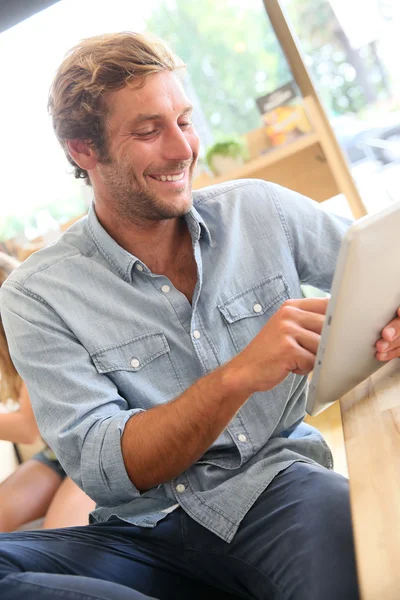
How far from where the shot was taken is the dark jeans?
36.0 inches

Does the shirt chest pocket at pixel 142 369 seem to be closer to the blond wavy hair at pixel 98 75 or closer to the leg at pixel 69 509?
the blond wavy hair at pixel 98 75

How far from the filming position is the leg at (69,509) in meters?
1.98

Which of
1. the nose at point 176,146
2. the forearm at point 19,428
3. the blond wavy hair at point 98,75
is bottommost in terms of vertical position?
the forearm at point 19,428

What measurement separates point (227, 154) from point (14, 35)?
1.21 metres

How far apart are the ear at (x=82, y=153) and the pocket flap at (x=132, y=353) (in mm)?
464

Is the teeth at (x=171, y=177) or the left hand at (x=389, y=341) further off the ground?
the teeth at (x=171, y=177)

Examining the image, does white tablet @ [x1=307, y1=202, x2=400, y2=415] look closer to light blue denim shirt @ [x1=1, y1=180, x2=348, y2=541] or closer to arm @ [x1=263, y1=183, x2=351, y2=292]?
light blue denim shirt @ [x1=1, y1=180, x2=348, y2=541]

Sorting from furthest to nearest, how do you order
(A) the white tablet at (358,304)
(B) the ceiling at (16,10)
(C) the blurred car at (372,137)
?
1. (C) the blurred car at (372,137)
2. (B) the ceiling at (16,10)
3. (A) the white tablet at (358,304)

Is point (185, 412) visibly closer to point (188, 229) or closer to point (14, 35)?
point (188, 229)

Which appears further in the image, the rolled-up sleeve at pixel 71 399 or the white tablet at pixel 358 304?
the rolled-up sleeve at pixel 71 399

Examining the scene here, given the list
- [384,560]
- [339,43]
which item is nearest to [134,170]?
[384,560]

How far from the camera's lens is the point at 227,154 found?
3252 mm

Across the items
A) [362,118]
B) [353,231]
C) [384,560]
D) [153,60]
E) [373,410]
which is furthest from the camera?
[362,118]

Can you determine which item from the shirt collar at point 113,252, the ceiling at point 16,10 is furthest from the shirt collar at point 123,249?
the ceiling at point 16,10
